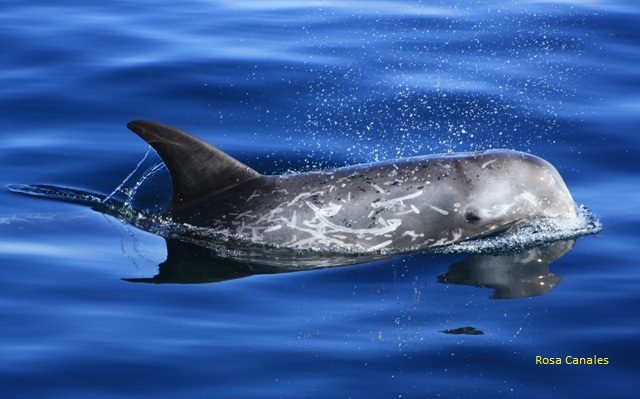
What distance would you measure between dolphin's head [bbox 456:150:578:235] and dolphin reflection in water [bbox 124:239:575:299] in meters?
0.42

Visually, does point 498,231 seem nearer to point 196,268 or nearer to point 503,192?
point 503,192

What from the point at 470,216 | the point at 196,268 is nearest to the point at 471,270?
the point at 470,216

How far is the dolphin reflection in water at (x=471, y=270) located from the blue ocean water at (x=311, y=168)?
3 cm

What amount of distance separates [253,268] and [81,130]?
555cm

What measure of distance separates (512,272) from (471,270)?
39 cm

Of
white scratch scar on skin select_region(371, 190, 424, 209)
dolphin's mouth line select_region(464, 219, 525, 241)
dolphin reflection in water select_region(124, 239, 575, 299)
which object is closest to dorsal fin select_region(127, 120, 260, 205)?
dolphin reflection in water select_region(124, 239, 575, 299)

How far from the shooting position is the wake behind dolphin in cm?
1370

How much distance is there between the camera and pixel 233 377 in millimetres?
10734

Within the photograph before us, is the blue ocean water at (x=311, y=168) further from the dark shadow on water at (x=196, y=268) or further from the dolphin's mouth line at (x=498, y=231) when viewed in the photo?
the dolphin's mouth line at (x=498, y=231)

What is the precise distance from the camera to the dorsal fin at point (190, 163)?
44.1ft

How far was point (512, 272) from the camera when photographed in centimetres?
1325

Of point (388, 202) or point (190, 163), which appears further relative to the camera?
point (388, 202)

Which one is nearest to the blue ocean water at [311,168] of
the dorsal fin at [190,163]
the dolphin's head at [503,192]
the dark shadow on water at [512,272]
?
the dark shadow on water at [512,272]

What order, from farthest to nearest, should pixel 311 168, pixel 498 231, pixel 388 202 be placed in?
pixel 311 168
pixel 498 231
pixel 388 202
